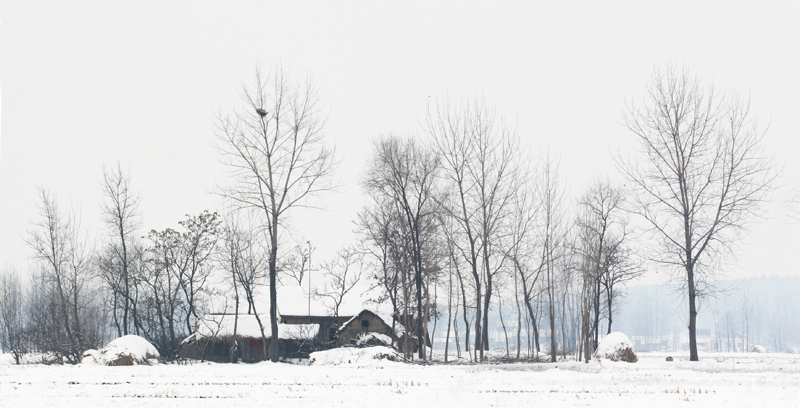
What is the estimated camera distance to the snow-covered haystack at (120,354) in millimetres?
22359

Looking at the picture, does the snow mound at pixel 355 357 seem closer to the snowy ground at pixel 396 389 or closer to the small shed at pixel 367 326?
the snowy ground at pixel 396 389

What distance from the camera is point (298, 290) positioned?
5809cm

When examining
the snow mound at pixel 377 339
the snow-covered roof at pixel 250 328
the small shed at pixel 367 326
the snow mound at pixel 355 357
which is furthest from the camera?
the small shed at pixel 367 326

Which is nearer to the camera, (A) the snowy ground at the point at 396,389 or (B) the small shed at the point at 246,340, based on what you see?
(A) the snowy ground at the point at 396,389

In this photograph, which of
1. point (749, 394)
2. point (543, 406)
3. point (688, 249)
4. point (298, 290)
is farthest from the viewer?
point (298, 290)

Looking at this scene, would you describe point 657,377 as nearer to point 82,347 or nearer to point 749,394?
point 749,394

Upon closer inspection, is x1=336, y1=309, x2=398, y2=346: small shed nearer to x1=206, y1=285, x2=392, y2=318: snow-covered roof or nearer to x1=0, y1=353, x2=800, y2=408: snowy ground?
x1=206, y1=285, x2=392, y2=318: snow-covered roof

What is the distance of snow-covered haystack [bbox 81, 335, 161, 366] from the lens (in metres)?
22.4

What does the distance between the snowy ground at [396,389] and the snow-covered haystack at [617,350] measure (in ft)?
17.6

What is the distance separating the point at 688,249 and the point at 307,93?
1938 cm

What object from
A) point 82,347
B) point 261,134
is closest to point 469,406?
point 261,134

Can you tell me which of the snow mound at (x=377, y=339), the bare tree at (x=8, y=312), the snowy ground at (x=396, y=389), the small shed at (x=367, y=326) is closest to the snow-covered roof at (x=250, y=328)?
→ the small shed at (x=367, y=326)

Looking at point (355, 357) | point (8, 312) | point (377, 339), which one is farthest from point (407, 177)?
point (8, 312)

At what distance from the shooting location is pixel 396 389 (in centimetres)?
1328
